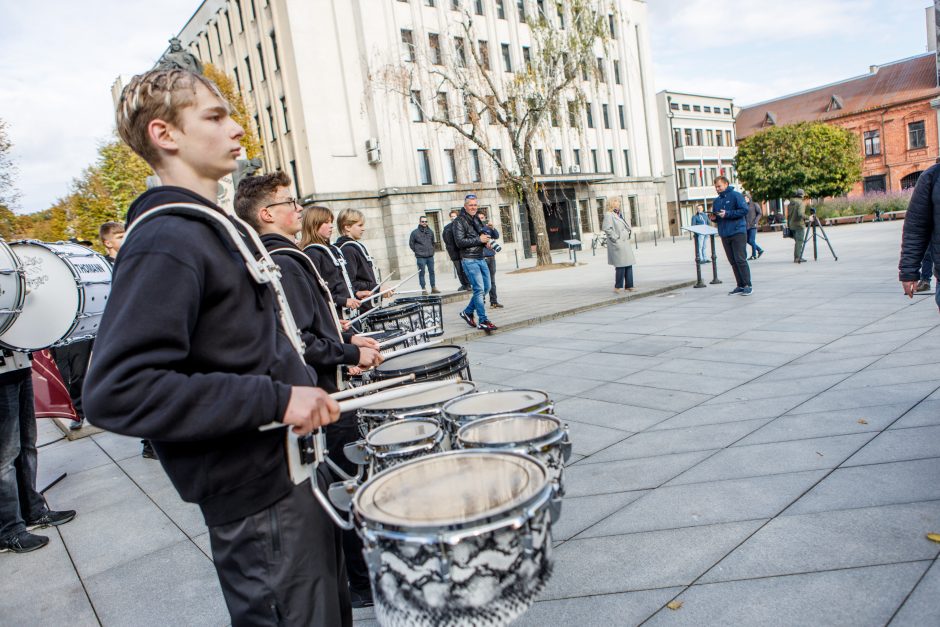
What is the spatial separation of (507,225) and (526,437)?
3185 cm

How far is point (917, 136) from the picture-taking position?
2036 inches

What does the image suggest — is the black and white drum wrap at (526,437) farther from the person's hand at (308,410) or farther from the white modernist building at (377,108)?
the white modernist building at (377,108)

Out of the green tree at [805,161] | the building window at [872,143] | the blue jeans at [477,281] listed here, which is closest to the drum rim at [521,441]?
the blue jeans at [477,281]

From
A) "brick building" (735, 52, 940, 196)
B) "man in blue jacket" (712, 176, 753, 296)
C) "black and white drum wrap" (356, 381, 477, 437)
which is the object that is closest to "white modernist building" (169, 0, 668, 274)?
"man in blue jacket" (712, 176, 753, 296)

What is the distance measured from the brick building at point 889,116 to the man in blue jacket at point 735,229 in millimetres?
49690

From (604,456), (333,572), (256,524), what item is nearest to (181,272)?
(256,524)

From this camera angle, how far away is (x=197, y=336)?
4.64 feet

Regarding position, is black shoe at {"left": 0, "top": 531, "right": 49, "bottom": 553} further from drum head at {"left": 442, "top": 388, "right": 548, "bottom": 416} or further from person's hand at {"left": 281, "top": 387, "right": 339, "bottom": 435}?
person's hand at {"left": 281, "top": 387, "right": 339, "bottom": 435}

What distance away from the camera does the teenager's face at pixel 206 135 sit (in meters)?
1.52

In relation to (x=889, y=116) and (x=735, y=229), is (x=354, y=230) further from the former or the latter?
(x=889, y=116)

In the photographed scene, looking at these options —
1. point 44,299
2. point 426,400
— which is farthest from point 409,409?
point 44,299

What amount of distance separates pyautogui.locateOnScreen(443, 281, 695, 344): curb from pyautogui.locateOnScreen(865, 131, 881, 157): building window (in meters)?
54.8

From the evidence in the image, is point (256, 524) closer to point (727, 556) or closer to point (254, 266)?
point (254, 266)

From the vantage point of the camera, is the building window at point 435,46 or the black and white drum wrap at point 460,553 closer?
the black and white drum wrap at point 460,553
